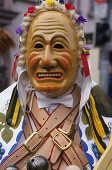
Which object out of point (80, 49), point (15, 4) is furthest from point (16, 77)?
point (15, 4)

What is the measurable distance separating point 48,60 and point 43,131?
1.79 ft

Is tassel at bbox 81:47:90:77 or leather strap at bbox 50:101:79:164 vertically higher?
tassel at bbox 81:47:90:77

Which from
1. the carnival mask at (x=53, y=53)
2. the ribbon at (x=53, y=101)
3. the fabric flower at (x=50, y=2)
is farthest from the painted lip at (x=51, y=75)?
the fabric flower at (x=50, y=2)

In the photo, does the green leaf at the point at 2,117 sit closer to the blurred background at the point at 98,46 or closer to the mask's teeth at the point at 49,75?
the mask's teeth at the point at 49,75

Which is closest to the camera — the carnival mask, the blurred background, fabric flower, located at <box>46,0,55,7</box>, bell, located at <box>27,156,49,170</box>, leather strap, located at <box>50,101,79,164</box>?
bell, located at <box>27,156,49,170</box>

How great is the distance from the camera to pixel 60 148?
204 centimetres

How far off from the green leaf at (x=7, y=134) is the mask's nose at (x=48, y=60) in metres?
0.59

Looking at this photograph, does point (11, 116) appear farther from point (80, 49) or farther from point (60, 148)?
point (80, 49)

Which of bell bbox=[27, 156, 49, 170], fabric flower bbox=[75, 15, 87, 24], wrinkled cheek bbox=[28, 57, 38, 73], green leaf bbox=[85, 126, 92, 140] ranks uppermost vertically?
fabric flower bbox=[75, 15, 87, 24]

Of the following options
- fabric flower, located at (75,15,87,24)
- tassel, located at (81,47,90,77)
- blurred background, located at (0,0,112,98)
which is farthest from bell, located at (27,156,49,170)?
blurred background, located at (0,0,112,98)

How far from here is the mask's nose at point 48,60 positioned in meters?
2.08

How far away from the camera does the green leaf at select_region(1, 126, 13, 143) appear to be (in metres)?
2.19

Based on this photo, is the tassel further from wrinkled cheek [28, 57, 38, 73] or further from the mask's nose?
wrinkled cheek [28, 57, 38, 73]

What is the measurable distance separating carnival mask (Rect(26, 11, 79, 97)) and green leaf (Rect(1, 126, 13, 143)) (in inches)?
16.3
